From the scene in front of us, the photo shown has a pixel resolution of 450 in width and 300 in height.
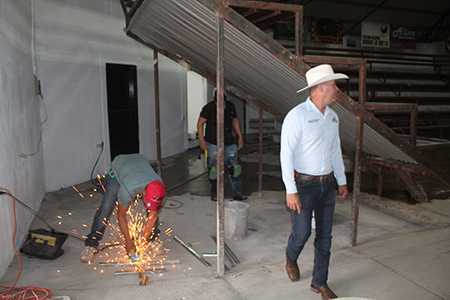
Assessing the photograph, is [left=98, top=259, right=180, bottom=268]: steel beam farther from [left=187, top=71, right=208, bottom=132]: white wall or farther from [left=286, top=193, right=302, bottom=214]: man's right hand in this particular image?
[left=187, top=71, right=208, bottom=132]: white wall

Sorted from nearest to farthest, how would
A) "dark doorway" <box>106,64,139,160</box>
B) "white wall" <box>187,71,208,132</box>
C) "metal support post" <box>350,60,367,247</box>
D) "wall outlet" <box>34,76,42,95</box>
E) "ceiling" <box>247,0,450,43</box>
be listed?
"metal support post" <box>350,60,367,247</box>, "wall outlet" <box>34,76,42,95</box>, "dark doorway" <box>106,64,139,160</box>, "white wall" <box>187,71,208,132</box>, "ceiling" <box>247,0,450,43</box>

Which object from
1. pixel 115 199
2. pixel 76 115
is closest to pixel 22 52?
pixel 76 115

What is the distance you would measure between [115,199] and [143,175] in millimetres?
674

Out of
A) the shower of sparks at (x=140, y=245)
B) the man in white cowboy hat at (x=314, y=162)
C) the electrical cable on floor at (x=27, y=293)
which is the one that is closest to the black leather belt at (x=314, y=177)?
the man in white cowboy hat at (x=314, y=162)

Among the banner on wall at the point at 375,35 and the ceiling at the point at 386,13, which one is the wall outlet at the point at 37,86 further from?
the banner on wall at the point at 375,35

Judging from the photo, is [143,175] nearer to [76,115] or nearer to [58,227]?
[58,227]

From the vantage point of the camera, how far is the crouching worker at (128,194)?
3.24 meters

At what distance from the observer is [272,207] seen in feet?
17.8

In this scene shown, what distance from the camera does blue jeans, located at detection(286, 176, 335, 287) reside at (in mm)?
2963

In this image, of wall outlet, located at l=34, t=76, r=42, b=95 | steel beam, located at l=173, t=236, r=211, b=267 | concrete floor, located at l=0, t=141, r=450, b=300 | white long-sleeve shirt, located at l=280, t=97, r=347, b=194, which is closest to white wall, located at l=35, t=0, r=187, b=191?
wall outlet, located at l=34, t=76, r=42, b=95

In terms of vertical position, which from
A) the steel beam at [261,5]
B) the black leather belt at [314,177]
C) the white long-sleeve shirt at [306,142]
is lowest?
the black leather belt at [314,177]

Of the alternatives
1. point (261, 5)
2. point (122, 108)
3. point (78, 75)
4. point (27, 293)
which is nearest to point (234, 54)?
point (261, 5)

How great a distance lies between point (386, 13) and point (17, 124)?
48.4 ft

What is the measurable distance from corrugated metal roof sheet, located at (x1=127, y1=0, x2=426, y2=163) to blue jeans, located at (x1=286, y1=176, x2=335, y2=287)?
47.8 inches
